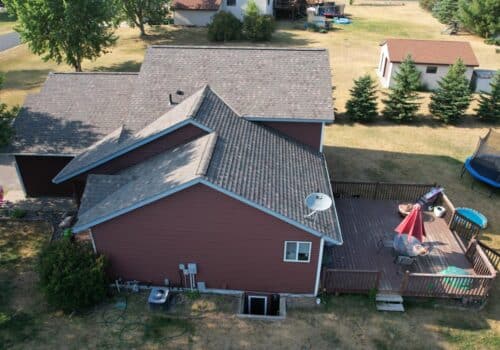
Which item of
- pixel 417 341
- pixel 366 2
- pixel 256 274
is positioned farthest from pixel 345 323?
pixel 366 2

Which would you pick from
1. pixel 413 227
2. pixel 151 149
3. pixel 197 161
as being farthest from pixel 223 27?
pixel 413 227

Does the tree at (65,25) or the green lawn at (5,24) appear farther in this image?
the green lawn at (5,24)

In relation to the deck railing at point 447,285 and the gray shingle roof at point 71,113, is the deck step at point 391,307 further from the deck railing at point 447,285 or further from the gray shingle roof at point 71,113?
the gray shingle roof at point 71,113

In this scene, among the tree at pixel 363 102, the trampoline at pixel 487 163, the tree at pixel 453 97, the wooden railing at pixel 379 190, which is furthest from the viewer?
the tree at pixel 453 97

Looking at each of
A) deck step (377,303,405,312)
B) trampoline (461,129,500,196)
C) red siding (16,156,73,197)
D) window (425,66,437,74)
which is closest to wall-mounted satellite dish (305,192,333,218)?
deck step (377,303,405,312)

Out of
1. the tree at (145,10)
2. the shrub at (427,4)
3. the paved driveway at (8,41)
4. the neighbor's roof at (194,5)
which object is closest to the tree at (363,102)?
the tree at (145,10)

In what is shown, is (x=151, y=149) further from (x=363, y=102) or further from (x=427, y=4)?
(x=427, y=4)

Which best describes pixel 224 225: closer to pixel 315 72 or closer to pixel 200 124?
pixel 200 124
